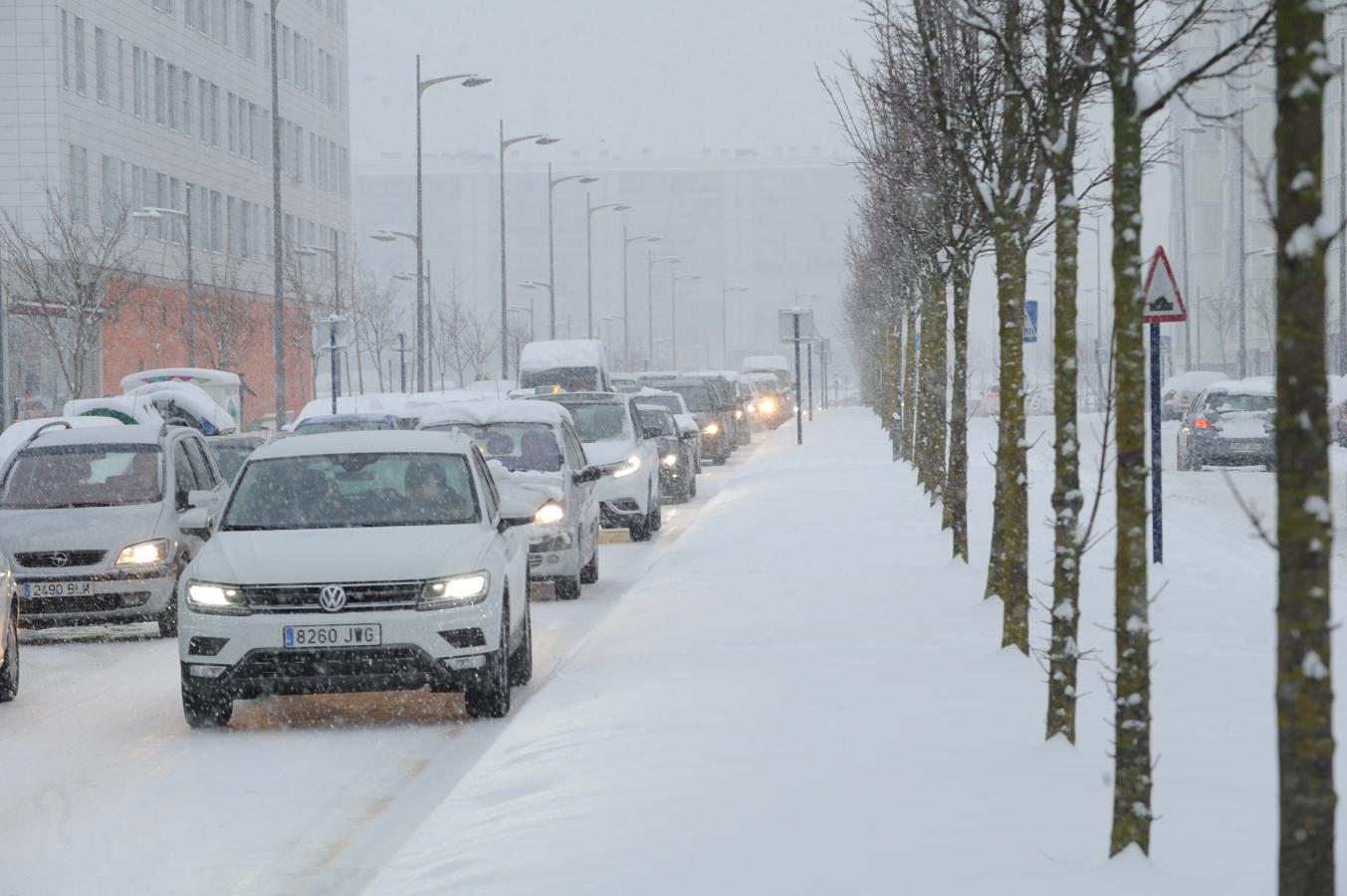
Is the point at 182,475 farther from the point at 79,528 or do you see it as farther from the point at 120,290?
the point at 120,290

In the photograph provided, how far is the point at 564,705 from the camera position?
1014 cm

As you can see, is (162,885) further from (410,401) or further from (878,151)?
(410,401)

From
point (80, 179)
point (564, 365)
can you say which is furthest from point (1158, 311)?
point (80, 179)

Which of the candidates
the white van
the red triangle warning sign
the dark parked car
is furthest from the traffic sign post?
the white van

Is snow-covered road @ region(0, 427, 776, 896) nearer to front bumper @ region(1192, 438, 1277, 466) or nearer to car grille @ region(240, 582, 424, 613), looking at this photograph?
car grille @ region(240, 582, 424, 613)

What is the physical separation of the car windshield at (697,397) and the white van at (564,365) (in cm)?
183

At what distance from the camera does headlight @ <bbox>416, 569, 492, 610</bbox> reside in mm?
10094

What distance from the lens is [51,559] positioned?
14.3 metres

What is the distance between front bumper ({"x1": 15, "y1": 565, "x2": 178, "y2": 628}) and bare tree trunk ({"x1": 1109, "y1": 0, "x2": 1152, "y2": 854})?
1019cm

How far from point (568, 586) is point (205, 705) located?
7.08m

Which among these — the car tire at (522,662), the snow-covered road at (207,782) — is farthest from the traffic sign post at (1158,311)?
the car tire at (522,662)

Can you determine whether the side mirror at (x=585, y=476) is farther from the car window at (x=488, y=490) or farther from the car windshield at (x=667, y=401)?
the car windshield at (x=667, y=401)

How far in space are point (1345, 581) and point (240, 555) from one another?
9864mm

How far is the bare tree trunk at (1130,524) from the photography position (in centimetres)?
546
